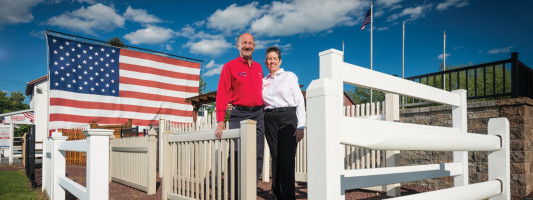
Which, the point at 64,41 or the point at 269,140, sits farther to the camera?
the point at 64,41

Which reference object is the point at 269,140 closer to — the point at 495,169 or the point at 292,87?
the point at 292,87

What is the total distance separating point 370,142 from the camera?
2.88 ft

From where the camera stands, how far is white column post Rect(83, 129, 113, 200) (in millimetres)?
2070

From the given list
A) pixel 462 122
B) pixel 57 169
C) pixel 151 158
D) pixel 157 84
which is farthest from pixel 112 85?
pixel 462 122

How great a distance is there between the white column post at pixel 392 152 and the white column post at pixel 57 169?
4.14 meters

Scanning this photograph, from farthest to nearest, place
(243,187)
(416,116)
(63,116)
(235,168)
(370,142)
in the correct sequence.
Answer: (63,116) → (416,116) → (235,168) → (243,187) → (370,142)

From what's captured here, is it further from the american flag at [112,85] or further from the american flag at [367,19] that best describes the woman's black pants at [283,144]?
the american flag at [367,19]

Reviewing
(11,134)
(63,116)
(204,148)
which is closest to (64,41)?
(63,116)

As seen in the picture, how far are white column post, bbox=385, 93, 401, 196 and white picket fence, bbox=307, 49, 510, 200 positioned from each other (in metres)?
3.19

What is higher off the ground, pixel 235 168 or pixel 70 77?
pixel 70 77

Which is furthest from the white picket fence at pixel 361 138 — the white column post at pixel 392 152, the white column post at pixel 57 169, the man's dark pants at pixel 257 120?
the white column post at pixel 57 169

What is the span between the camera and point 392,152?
471cm

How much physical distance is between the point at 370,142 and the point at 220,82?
9.34 ft

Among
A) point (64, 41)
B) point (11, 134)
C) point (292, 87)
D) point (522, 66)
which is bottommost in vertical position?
point (11, 134)
